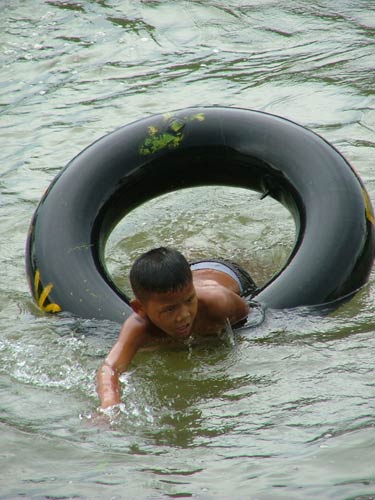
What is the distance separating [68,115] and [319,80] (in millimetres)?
2014

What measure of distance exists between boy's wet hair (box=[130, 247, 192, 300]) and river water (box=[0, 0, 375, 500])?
50cm

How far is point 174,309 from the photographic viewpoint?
3.96 metres

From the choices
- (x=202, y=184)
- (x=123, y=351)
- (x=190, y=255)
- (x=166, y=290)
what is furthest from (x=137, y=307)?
(x=190, y=255)

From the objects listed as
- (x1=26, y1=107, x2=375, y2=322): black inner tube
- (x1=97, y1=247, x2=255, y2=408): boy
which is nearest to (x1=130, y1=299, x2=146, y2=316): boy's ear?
(x1=97, y1=247, x2=255, y2=408): boy

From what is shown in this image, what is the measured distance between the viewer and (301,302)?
177 inches

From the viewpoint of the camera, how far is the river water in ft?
A: 11.6

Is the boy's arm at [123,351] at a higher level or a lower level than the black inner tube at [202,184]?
lower

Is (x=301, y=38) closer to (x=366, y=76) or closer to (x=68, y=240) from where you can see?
(x=366, y=76)

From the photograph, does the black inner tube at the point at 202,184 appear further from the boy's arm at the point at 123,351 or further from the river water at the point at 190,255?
the boy's arm at the point at 123,351

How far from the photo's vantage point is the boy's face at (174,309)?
394cm

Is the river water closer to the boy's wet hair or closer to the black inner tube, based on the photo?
the black inner tube

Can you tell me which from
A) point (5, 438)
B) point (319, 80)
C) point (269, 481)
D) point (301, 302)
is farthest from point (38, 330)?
point (319, 80)

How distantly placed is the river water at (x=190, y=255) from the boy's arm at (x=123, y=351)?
4.6 inches

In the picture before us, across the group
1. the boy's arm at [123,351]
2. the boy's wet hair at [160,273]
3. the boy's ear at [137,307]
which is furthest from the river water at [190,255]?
the boy's wet hair at [160,273]
